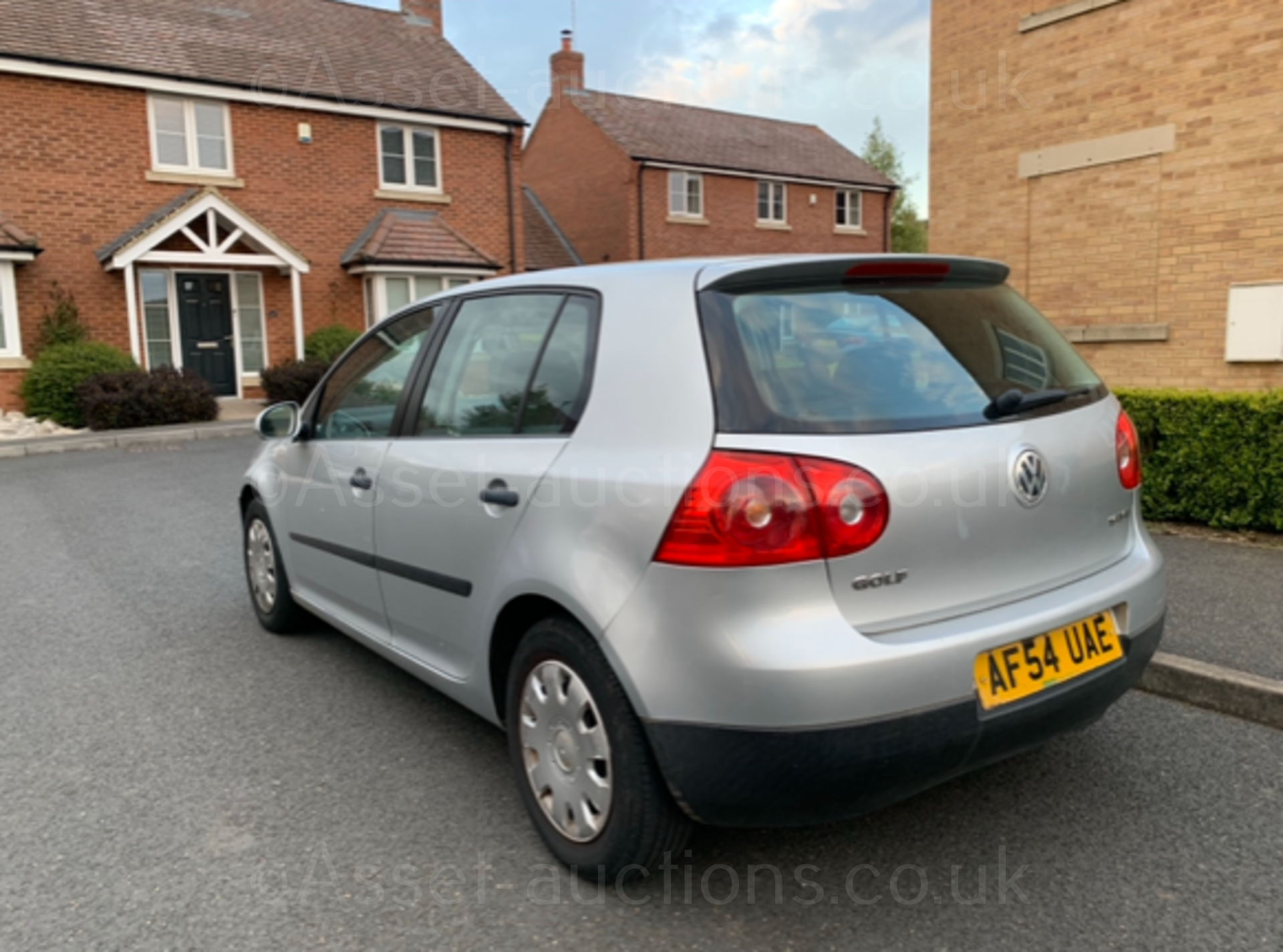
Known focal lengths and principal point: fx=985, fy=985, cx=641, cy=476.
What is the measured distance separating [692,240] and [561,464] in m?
24.6

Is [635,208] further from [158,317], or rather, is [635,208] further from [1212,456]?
[1212,456]

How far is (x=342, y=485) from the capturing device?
3.88 meters

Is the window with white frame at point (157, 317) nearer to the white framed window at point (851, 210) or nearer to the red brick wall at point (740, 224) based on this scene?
the red brick wall at point (740, 224)

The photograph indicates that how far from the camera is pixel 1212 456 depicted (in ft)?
20.2

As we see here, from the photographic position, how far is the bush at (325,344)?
1808cm

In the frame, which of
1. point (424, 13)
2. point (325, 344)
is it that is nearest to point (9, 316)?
point (325, 344)

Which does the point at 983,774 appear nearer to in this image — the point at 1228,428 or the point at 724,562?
the point at 724,562

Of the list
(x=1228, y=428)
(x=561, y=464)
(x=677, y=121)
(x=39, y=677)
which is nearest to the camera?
(x=561, y=464)

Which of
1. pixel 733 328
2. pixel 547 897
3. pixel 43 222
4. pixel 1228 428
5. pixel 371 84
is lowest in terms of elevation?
pixel 547 897

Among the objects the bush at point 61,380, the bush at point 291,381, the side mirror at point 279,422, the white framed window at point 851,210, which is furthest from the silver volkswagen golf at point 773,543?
the white framed window at point 851,210

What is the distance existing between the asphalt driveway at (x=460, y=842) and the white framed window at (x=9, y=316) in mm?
13772

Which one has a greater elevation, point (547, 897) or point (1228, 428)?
point (1228, 428)

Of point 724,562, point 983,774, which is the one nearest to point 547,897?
point 724,562

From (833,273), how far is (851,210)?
28.8 metres
